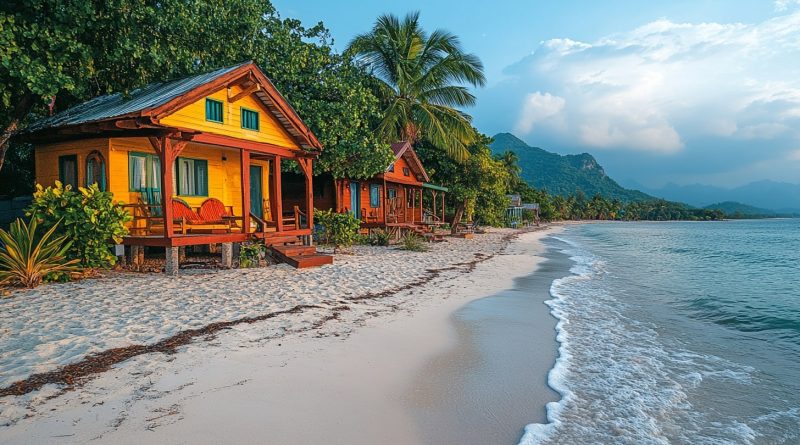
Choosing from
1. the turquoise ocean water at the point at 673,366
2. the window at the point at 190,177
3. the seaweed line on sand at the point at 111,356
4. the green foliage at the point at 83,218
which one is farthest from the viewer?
the window at the point at 190,177

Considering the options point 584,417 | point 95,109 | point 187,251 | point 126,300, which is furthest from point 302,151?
point 584,417

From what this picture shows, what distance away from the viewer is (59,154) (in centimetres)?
1237

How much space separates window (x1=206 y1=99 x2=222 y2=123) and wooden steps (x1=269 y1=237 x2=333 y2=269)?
3531mm

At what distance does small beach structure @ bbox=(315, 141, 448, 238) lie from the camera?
70.1 ft

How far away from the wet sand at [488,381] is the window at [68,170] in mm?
10290

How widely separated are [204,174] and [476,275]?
27.7ft

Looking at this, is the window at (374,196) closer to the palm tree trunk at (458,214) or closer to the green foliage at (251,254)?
the palm tree trunk at (458,214)

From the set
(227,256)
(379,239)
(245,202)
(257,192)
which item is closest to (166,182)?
(245,202)

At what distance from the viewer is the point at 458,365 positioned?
5582 millimetres

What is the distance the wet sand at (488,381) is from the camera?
3.97 m

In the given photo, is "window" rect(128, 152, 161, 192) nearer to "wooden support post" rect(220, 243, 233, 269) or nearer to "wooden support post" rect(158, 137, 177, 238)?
"wooden support post" rect(158, 137, 177, 238)

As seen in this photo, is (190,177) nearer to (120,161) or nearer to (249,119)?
(120,161)

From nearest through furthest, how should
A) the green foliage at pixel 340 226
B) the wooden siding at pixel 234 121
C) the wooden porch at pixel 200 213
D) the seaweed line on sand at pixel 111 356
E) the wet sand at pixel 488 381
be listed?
the wet sand at pixel 488 381, the seaweed line on sand at pixel 111 356, the wooden porch at pixel 200 213, the wooden siding at pixel 234 121, the green foliage at pixel 340 226

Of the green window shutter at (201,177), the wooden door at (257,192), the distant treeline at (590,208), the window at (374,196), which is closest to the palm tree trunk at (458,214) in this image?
the window at (374,196)
